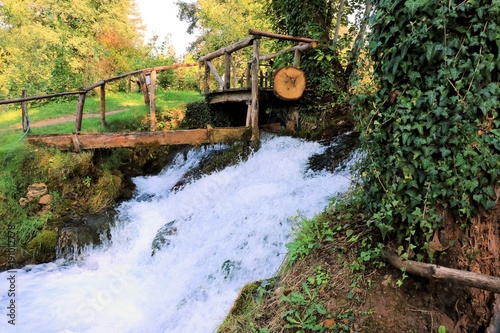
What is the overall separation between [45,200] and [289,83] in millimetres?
5554

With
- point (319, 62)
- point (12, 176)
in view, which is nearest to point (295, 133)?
point (319, 62)

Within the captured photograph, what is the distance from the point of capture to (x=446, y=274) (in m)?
2.45

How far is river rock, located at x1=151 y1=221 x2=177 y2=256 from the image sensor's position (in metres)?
5.69

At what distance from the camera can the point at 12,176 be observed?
6.52 meters

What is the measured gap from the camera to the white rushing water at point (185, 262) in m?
4.14

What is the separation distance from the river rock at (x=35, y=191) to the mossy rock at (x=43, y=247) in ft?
3.08

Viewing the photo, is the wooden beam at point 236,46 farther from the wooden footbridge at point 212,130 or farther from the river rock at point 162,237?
the river rock at point 162,237

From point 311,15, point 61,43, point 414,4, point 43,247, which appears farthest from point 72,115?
point 414,4

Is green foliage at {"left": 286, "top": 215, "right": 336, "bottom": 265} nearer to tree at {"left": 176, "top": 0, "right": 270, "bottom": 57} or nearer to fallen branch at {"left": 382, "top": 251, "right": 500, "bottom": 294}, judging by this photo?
fallen branch at {"left": 382, "top": 251, "right": 500, "bottom": 294}

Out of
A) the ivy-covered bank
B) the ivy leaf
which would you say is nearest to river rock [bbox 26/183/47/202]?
the ivy-covered bank

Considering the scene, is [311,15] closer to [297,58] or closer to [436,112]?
[297,58]

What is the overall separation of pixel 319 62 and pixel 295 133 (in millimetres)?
1895

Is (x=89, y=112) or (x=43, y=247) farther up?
(x=89, y=112)

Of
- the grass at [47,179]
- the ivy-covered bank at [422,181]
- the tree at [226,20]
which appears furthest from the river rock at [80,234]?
the tree at [226,20]
